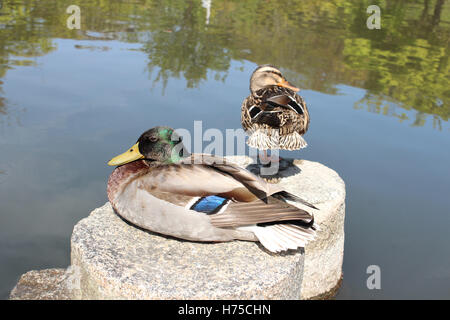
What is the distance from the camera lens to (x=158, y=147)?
9.29 ft

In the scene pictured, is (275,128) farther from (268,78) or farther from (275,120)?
(268,78)

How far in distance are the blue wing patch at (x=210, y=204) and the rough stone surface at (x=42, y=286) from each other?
112cm

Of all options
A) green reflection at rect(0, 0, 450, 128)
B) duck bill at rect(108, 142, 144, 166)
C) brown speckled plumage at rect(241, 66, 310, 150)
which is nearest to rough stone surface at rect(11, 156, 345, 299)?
duck bill at rect(108, 142, 144, 166)

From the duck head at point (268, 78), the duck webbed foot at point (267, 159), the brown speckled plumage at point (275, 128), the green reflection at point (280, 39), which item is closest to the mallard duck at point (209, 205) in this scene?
the brown speckled plumage at point (275, 128)

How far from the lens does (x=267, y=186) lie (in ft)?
8.94

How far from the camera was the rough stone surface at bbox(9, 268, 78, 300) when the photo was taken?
3.28 metres

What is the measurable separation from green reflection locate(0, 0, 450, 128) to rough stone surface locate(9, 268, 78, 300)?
310cm

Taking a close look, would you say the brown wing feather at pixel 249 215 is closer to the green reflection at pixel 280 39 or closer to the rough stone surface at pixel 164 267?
the rough stone surface at pixel 164 267

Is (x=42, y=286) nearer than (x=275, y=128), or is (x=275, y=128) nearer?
(x=42, y=286)

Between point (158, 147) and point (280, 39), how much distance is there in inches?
310

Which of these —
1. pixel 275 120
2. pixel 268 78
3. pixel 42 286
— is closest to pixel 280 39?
pixel 268 78

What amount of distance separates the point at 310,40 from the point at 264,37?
0.97 m

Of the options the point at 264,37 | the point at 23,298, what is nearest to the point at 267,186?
the point at 23,298

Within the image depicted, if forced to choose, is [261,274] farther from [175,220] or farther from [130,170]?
[130,170]
